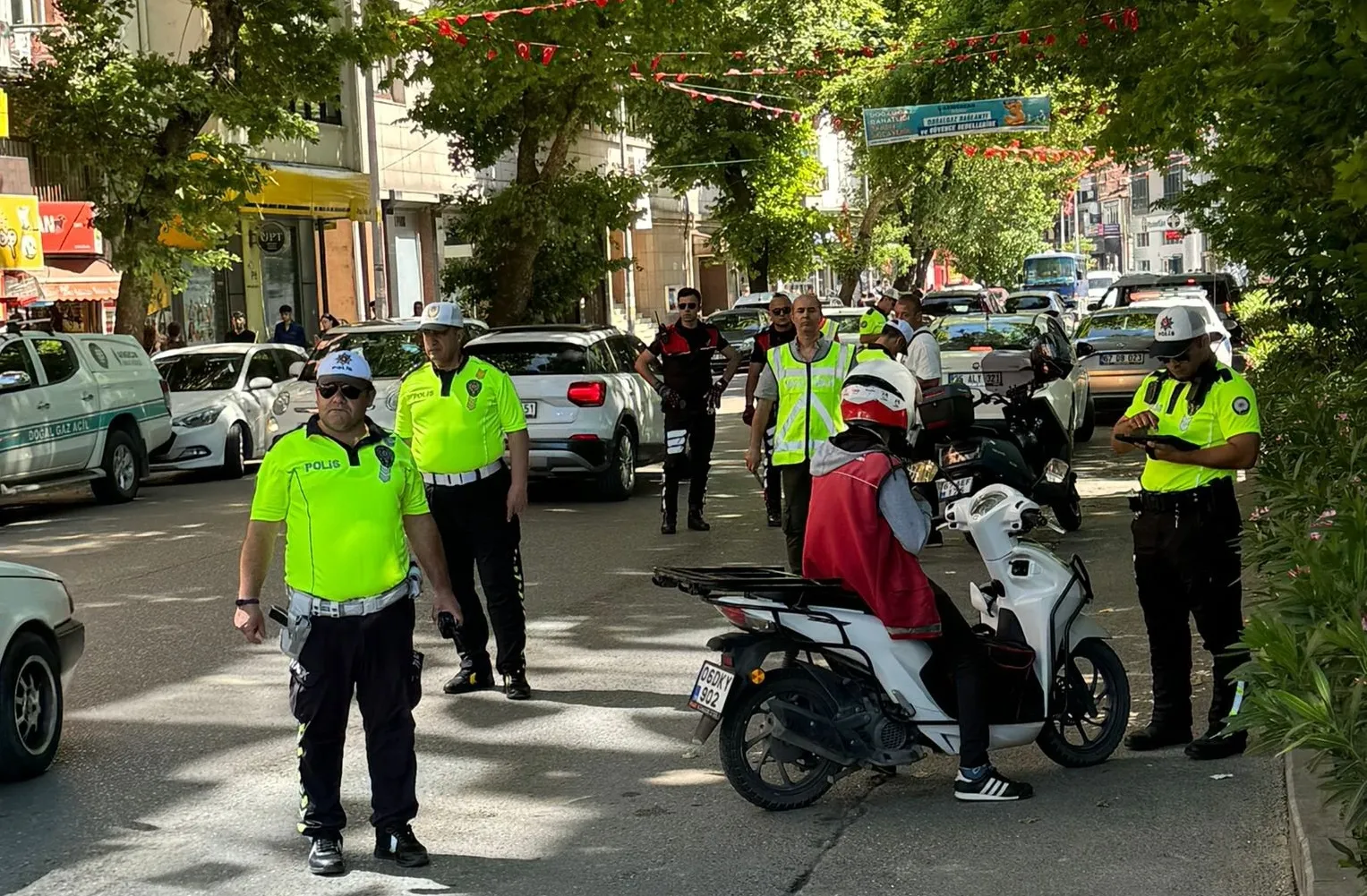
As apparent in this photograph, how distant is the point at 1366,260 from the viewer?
6832mm

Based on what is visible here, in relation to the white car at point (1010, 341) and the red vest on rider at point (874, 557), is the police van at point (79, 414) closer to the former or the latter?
the white car at point (1010, 341)

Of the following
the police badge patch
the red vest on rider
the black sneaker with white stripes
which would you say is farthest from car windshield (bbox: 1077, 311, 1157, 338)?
the police badge patch

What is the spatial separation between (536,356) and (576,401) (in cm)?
67

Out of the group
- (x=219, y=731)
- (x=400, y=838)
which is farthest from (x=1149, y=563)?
(x=219, y=731)

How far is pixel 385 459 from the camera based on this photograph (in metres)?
6.01

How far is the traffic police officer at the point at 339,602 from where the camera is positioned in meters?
5.89

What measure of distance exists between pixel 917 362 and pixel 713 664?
797 cm

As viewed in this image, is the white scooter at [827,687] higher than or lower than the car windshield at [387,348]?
lower

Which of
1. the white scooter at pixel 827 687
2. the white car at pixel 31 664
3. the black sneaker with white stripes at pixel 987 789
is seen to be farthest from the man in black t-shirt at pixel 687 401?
the black sneaker with white stripes at pixel 987 789

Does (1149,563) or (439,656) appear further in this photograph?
(439,656)

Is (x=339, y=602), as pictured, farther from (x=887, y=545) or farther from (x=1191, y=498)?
(x=1191, y=498)

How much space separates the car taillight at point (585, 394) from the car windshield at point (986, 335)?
5549 millimetres

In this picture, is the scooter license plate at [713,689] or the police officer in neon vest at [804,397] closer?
the scooter license plate at [713,689]

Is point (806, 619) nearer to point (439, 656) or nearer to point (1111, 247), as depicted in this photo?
point (439, 656)
